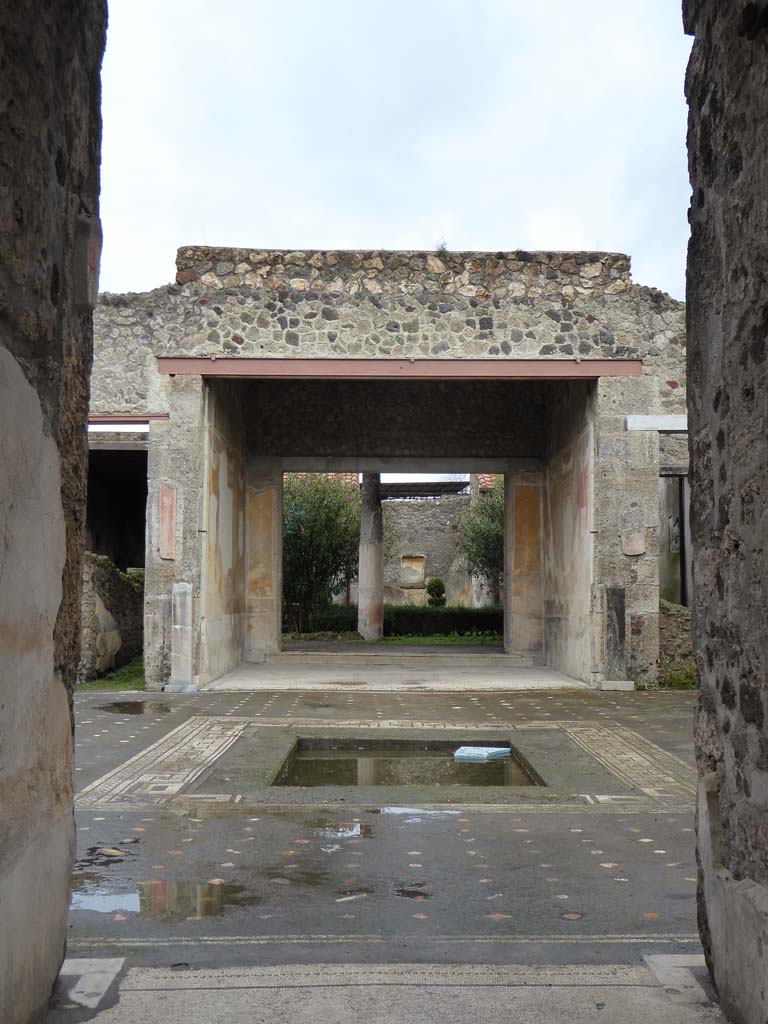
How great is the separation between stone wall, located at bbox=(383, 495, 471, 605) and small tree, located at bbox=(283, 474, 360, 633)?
34.2ft

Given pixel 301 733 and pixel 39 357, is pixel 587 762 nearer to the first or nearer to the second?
pixel 301 733

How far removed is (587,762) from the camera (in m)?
6.98

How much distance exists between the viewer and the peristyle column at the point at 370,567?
71.3 ft

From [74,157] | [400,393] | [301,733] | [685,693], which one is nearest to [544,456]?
[400,393]

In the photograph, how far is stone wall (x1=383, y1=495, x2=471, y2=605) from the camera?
34.4m

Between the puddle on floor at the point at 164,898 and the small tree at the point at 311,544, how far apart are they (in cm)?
1861

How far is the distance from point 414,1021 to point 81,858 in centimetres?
230

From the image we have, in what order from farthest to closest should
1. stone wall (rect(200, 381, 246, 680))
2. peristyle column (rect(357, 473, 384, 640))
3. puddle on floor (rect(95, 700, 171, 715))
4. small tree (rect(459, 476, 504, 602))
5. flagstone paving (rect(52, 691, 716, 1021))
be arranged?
1. small tree (rect(459, 476, 504, 602))
2. peristyle column (rect(357, 473, 384, 640))
3. stone wall (rect(200, 381, 246, 680))
4. puddle on floor (rect(95, 700, 171, 715))
5. flagstone paving (rect(52, 691, 716, 1021))

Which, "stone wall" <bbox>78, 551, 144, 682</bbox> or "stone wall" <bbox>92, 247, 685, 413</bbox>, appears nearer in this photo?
"stone wall" <bbox>92, 247, 685, 413</bbox>

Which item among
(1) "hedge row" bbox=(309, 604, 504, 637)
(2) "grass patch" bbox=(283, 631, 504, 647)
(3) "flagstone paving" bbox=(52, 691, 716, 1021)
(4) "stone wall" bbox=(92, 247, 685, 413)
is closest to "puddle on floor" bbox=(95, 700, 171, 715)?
(3) "flagstone paving" bbox=(52, 691, 716, 1021)

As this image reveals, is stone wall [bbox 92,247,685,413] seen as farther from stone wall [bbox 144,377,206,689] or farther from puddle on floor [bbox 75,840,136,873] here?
puddle on floor [bbox 75,840,136,873]

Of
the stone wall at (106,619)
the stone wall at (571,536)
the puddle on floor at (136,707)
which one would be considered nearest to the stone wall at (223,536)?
the puddle on floor at (136,707)

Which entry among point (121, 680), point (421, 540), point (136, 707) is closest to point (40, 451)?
point (136, 707)

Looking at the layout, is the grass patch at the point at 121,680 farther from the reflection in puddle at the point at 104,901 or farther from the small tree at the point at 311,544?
the small tree at the point at 311,544
